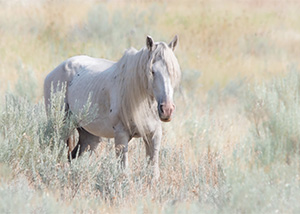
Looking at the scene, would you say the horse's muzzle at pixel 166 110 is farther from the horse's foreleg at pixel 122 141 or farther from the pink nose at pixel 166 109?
the horse's foreleg at pixel 122 141

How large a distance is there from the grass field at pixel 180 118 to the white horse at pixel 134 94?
265mm

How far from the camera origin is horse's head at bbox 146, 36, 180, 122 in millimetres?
4500

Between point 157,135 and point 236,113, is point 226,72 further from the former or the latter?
point 157,135

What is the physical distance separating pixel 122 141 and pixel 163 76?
86 centimetres

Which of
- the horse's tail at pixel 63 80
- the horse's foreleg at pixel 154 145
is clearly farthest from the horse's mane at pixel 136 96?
the horse's tail at pixel 63 80

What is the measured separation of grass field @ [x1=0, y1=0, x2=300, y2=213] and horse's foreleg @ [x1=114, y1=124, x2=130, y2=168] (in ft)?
0.37

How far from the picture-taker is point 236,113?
31.1 ft

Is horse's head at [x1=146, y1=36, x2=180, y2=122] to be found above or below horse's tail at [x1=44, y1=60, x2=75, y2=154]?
above

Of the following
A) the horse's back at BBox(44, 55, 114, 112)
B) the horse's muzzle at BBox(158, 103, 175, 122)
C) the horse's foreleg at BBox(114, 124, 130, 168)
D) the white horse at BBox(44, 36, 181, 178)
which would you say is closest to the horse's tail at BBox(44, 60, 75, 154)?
the horse's back at BBox(44, 55, 114, 112)

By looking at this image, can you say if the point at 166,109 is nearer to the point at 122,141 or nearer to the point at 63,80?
the point at 122,141

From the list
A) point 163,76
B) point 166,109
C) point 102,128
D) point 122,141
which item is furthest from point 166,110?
point 102,128

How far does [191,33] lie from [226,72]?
3.59 m

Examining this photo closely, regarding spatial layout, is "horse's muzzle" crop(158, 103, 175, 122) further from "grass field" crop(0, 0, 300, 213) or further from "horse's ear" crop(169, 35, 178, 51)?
"horse's ear" crop(169, 35, 178, 51)

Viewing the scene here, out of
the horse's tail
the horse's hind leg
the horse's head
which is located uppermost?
the horse's head
